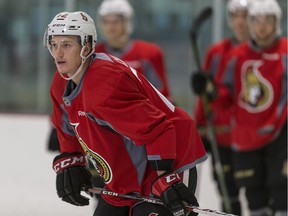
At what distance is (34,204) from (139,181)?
6.79ft

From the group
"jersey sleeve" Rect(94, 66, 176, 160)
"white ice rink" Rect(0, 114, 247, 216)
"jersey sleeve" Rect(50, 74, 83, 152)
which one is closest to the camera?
"jersey sleeve" Rect(94, 66, 176, 160)

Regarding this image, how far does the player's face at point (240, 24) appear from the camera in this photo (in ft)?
14.5

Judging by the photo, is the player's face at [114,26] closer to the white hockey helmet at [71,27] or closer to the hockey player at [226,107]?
the hockey player at [226,107]

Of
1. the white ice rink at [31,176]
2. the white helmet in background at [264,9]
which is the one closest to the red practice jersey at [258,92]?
the white helmet in background at [264,9]

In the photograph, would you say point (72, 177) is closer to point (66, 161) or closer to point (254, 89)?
point (66, 161)

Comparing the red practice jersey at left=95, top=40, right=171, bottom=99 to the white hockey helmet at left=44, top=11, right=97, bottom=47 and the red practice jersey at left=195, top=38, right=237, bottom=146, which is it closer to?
the red practice jersey at left=195, top=38, right=237, bottom=146

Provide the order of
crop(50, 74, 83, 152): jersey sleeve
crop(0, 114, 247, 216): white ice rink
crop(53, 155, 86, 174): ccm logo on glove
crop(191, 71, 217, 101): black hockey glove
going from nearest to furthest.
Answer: crop(50, 74, 83, 152): jersey sleeve
crop(53, 155, 86, 174): ccm logo on glove
crop(191, 71, 217, 101): black hockey glove
crop(0, 114, 247, 216): white ice rink

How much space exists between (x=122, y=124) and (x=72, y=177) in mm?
439

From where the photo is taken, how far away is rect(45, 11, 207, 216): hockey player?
2645mm

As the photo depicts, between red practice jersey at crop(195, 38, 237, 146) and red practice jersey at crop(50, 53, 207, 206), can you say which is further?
red practice jersey at crop(195, 38, 237, 146)

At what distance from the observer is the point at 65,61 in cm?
279

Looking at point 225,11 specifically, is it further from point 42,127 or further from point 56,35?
point 56,35

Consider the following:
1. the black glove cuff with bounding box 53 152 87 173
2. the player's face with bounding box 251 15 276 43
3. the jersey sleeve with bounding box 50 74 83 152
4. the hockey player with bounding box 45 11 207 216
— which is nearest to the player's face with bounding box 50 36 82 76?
the hockey player with bounding box 45 11 207 216

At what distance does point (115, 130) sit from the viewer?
270 centimetres
